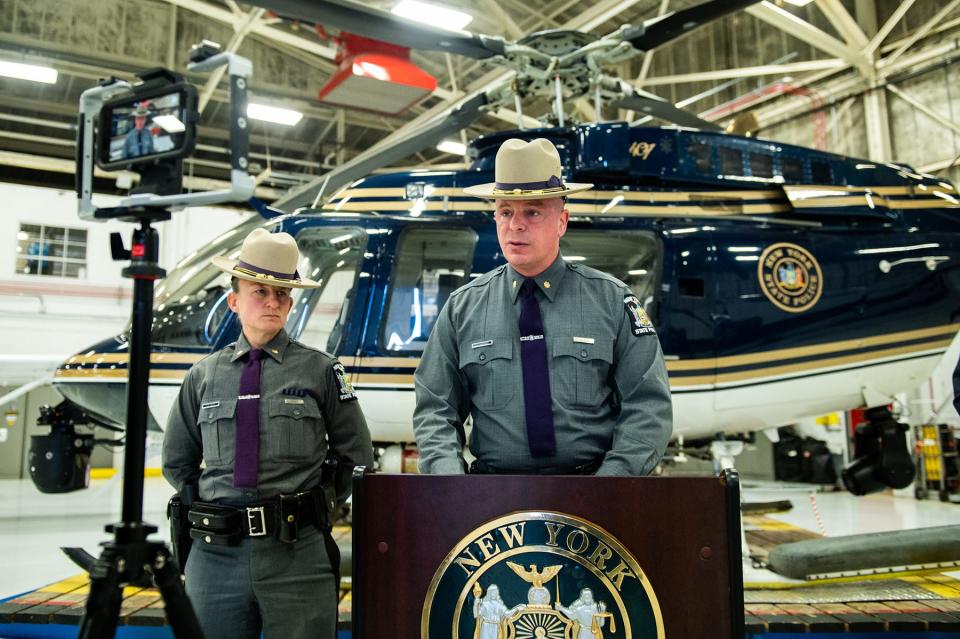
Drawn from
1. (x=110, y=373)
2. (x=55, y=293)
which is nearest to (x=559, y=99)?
(x=110, y=373)

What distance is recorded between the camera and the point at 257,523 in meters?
2.16

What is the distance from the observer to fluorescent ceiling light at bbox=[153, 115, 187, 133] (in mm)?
1956


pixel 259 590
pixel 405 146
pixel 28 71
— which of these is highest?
pixel 28 71

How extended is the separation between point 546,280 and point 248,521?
3.82ft

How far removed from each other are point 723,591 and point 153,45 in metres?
13.6

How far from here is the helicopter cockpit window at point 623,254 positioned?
15.3 feet

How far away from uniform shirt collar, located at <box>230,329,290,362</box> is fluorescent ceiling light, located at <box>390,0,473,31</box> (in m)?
8.27

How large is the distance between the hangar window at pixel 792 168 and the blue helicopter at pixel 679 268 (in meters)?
0.01

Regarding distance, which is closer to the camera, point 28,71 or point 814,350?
point 814,350

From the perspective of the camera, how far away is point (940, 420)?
10.4 m

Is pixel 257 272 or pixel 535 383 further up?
pixel 257 272

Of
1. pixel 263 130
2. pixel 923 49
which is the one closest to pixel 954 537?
pixel 923 49

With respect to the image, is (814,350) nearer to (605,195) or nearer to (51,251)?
(605,195)

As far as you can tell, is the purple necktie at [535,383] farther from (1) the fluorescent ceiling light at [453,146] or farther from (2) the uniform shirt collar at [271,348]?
(1) the fluorescent ceiling light at [453,146]
